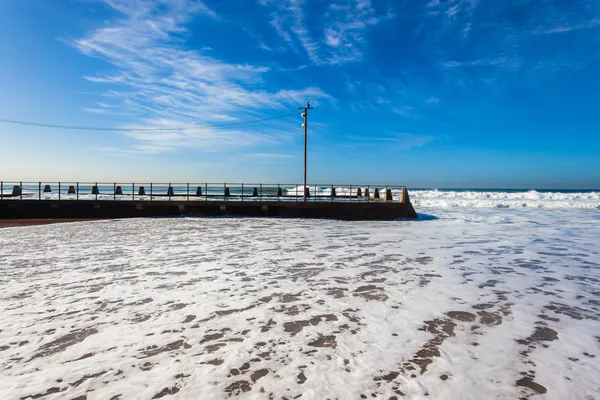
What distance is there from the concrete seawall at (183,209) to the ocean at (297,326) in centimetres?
1181

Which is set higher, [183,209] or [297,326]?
[183,209]

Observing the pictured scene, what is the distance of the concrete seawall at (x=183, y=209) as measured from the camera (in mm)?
21953

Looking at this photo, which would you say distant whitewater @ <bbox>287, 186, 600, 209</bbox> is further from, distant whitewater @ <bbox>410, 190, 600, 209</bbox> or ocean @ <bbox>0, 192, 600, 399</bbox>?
ocean @ <bbox>0, 192, 600, 399</bbox>

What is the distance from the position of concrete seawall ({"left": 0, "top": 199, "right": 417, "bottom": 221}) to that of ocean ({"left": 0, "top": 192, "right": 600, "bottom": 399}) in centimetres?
1181

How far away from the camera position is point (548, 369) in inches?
148

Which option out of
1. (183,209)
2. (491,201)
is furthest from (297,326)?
(491,201)

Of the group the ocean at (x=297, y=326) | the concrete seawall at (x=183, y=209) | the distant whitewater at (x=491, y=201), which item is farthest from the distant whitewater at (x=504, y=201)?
A: the ocean at (x=297, y=326)

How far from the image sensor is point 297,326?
192 inches

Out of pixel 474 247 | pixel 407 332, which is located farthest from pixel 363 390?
pixel 474 247

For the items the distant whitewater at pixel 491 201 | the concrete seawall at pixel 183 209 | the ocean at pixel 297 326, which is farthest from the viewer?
the distant whitewater at pixel 491 201

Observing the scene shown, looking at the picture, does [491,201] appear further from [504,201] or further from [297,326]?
[297,326]

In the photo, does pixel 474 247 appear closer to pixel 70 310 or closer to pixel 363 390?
pixel 363 390

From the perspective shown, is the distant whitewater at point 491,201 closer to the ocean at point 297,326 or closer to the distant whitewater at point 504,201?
the distant whitewater at point 504,201

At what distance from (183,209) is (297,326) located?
19949 millimetres
